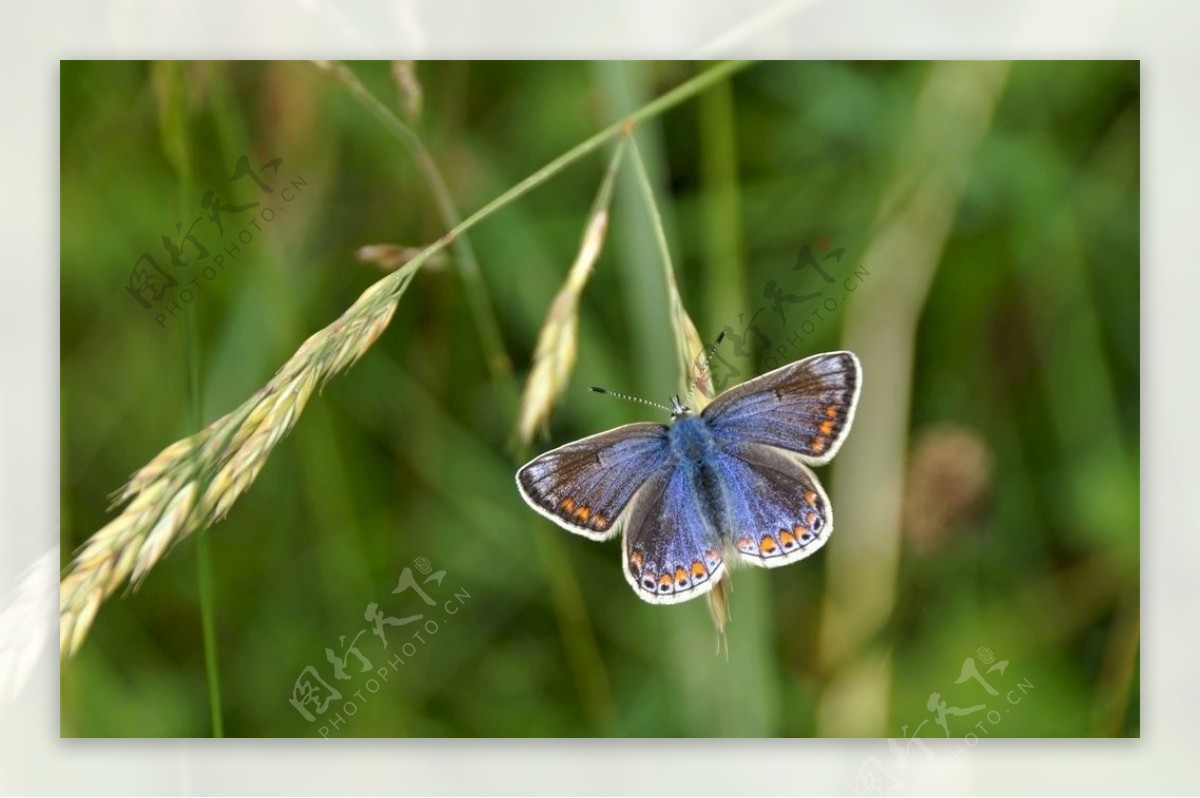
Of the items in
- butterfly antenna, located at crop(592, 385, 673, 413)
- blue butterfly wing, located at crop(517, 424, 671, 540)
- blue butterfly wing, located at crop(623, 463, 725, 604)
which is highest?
butterfly antenna, located at crop(592, 385, 673, 413)

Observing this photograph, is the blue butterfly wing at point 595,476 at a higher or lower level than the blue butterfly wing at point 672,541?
higher

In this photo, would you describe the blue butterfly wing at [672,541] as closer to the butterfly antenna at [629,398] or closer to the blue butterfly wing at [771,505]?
the blue butterfly wing at [771,505]

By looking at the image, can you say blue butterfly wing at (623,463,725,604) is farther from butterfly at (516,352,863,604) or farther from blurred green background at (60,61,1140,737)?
blurred green background at (60,61,1140,737)

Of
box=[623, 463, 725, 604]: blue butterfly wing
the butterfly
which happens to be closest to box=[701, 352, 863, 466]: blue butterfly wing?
the butterfly

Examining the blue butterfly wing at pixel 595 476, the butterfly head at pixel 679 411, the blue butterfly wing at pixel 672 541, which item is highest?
the butterfly head at pixel 679 411

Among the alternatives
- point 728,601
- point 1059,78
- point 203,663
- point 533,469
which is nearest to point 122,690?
point 203,663

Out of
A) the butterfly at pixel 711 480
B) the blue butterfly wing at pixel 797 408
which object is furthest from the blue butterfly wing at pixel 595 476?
the blue butterfly wing at pixel 797 408

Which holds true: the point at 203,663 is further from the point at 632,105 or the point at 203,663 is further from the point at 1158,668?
the point at 1158,668
